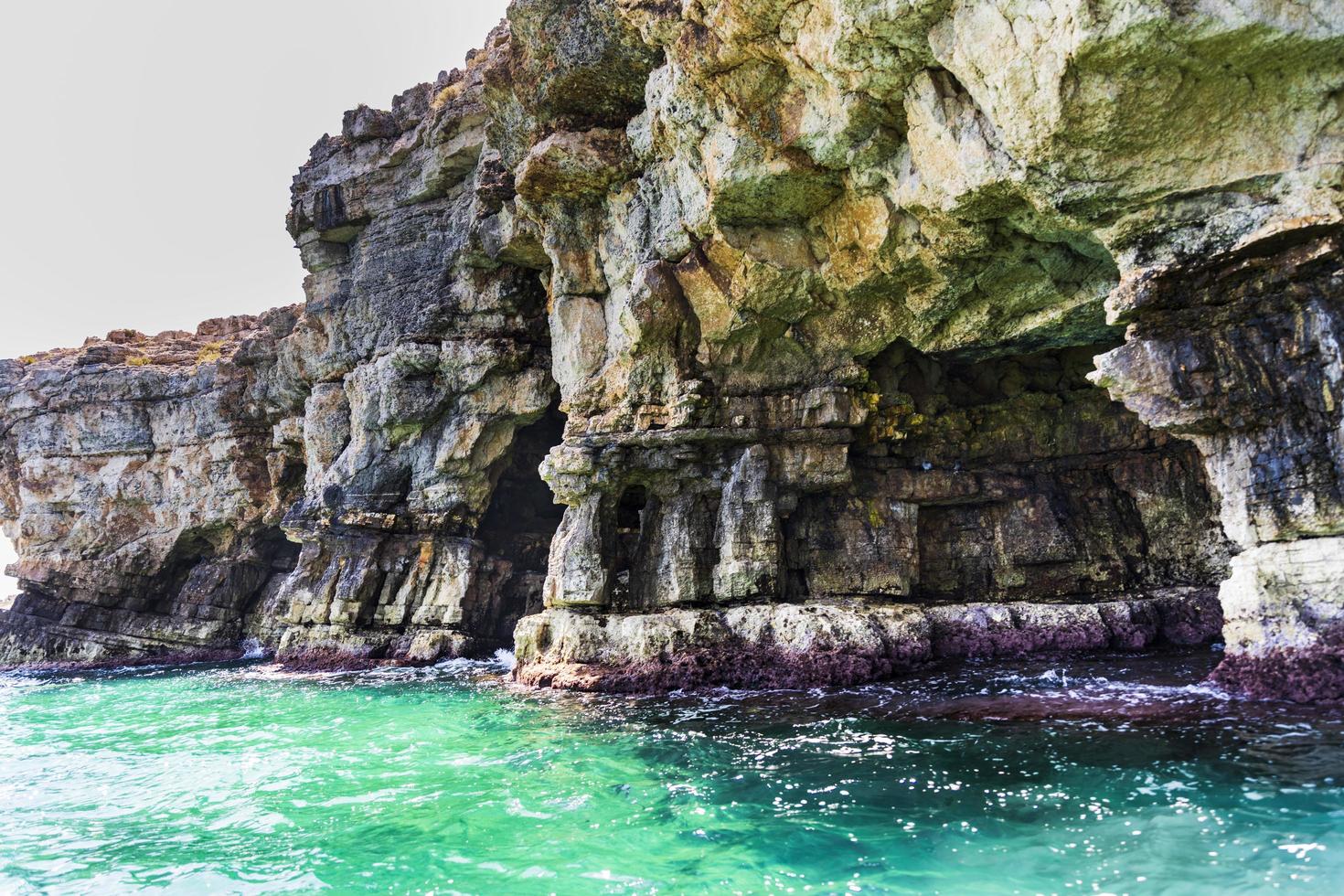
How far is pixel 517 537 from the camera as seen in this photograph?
97.2ft

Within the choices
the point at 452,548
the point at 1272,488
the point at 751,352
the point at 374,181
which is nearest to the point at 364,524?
the point at 452,548

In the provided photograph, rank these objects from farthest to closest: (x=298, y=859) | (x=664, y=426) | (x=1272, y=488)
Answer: (x=664, y=426) < (x=1272, y=488) < (x=298, y=859)

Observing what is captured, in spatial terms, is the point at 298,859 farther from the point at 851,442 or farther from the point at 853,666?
the point at 851,442

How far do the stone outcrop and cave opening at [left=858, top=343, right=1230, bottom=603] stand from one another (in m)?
0.10

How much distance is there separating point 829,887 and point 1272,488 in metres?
9.16

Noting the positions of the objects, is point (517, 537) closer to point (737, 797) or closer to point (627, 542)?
point (627, 542)

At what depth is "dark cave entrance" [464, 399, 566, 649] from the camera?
2716 cm

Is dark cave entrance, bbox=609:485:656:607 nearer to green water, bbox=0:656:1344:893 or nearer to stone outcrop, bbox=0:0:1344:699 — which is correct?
stone outcrop, bbox=0:0:1344:699

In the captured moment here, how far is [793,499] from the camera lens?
63.9 feet

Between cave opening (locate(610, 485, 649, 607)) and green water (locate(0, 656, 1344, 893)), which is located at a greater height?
cave opening (locate(610, 485, 649, 607))

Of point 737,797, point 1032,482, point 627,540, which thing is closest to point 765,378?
→ point 627,540

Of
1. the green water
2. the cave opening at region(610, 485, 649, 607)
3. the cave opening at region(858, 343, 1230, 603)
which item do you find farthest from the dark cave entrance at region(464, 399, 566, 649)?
the cave opening at region(858, 343, 1230, 603)

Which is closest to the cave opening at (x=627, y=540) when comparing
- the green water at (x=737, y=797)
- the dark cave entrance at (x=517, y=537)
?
the green water at (x=737, y=797)

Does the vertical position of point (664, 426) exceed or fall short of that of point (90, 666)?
it exceeds it
